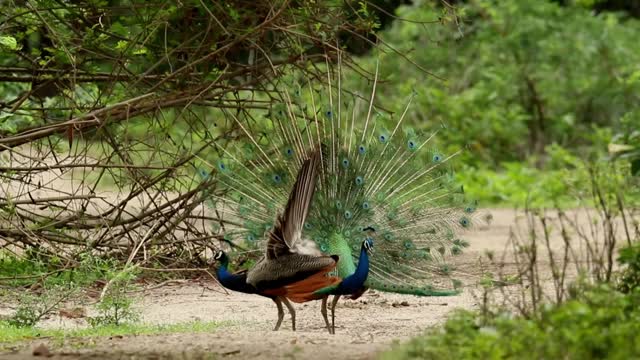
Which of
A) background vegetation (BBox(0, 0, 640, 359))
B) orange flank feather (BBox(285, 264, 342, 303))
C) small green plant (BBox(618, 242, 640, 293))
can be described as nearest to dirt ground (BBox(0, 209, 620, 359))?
orange flank feather (BBox(285, 264, 342, 303))

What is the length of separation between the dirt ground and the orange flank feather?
Result: 11.0 inches

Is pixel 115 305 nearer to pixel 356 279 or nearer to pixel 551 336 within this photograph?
pixel 356 279

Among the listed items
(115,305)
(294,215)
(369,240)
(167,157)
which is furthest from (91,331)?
(167,157)

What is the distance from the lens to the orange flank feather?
9203mm

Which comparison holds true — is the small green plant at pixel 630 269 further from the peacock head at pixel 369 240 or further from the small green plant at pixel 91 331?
the small green plant at pixel 91 331

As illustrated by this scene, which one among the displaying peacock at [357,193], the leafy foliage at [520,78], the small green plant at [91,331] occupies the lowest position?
the small green plant at [91,331]

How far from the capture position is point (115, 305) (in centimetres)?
941

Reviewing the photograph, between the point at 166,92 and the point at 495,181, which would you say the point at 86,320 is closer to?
the point at 166,92

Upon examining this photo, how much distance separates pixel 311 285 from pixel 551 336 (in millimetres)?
3059

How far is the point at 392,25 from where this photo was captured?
27.4 metres

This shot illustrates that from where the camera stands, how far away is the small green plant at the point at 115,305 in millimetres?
9358

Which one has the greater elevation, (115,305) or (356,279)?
(356,279)

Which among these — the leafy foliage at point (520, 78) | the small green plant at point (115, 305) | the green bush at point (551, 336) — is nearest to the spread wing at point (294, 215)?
the small green plant at point (115, 305)

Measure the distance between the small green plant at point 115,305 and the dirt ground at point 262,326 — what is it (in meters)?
0.49
